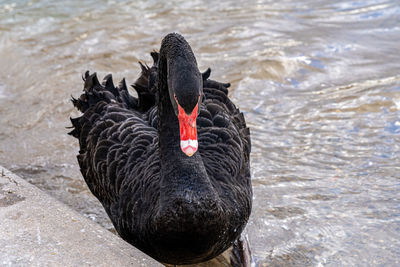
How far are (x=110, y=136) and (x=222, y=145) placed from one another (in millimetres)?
689

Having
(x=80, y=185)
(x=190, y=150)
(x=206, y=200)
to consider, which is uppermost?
(x=190, y=150)

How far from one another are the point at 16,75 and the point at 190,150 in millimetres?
4875

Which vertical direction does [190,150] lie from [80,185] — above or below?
above

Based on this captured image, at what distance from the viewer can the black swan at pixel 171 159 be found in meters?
2.66

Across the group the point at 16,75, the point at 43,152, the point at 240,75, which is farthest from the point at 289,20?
the point at 43,152

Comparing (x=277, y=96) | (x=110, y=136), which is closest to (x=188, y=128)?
(x=110, y=136)

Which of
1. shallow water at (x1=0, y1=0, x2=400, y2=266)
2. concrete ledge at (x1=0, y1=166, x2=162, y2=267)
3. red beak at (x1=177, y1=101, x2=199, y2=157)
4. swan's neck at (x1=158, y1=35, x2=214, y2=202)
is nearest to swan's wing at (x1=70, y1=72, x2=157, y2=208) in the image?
swan's neck at (x1=158, y1=35, x2=214, y2=202)

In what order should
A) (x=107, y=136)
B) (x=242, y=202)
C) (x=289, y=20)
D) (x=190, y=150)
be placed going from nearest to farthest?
(x=190, y=150) → (x=242, y=202) → (x=107, y=136) → (x=289, y=20)

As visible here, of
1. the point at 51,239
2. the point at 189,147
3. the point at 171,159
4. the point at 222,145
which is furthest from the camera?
the point at 222,145

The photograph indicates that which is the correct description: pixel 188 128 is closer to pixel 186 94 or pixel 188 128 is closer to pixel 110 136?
pixel 186 94

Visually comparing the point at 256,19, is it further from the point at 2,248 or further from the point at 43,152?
the point at 2,248

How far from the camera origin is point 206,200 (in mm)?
2678

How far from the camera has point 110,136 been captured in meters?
3.46

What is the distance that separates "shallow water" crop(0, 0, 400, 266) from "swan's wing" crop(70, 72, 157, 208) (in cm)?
59
